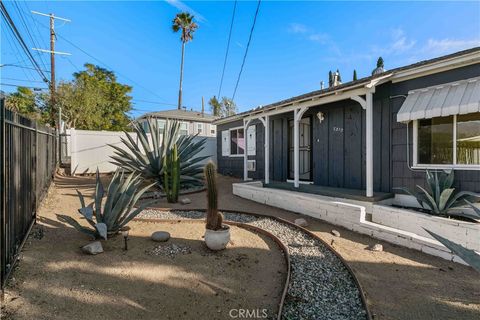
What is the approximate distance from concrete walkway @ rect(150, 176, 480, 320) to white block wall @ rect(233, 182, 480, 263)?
0.54 ft

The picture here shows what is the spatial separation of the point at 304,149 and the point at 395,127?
3311mm

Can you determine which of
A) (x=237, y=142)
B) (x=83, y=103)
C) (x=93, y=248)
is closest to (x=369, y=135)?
(x=93, y=248)

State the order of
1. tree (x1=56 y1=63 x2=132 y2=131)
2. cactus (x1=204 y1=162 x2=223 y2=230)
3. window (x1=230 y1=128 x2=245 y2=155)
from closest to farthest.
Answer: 1. cactus (x1=204 y1=162 x2=223 y2=230)
2. window (x1=230 y1=128 x2=245 y2=155)
3. tree (x1=56 y1=63 x2=132 y2=131)

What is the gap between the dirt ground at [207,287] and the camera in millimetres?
2596

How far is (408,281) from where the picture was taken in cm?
337

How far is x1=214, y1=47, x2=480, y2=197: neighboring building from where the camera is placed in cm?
501

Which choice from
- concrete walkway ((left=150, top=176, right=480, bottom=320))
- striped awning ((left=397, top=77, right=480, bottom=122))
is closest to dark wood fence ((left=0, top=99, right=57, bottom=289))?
concrete walkway ((left=150, top=176, right=480, bottom=320))

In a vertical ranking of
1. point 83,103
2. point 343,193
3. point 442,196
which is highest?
point 83,103

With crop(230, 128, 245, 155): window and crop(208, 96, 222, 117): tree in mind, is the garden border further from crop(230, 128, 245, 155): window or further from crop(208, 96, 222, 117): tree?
crop(208, 96, 222, 117): tree

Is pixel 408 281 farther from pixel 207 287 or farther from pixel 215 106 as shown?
pixel 215 106

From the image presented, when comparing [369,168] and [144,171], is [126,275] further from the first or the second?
[144,171]

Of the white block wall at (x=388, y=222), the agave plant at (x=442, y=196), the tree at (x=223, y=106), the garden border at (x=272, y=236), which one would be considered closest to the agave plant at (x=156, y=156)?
the garden border at (x=272, y=236)

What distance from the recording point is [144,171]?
8.62m

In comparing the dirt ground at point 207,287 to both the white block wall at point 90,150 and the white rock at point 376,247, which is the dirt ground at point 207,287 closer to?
the white rock at point 376,247
